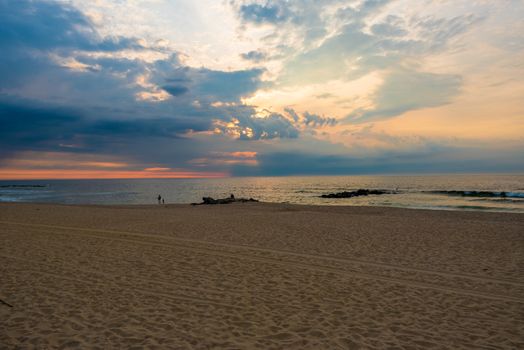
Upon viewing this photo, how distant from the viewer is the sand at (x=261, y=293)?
18.1ft

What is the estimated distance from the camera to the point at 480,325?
6047 millimetres

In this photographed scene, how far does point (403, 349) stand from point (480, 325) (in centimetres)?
207

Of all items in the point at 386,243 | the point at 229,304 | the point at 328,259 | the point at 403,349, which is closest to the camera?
the point at 403,349

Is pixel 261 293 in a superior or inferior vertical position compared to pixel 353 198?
superior

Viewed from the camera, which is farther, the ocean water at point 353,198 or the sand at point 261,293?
the ocean water at point 353,198

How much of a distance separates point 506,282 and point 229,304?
24.6ft

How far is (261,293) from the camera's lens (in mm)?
7781

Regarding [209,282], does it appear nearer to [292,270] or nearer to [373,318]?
[292,270]

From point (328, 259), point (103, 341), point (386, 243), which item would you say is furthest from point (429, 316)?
point (386, 243)

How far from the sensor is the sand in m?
5.51

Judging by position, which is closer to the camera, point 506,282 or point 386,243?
point 506,282

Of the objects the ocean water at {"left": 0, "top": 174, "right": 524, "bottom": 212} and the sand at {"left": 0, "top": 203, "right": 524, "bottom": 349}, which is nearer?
the sand at {"left": 0, "top": 203, "right": 524, "bottom": 349}

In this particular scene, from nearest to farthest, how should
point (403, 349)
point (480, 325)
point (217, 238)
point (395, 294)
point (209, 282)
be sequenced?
point (403, 349), point (480, 325), point (395, 294), point (209, 282), point (217, 238)

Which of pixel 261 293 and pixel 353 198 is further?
pixel 353 198
